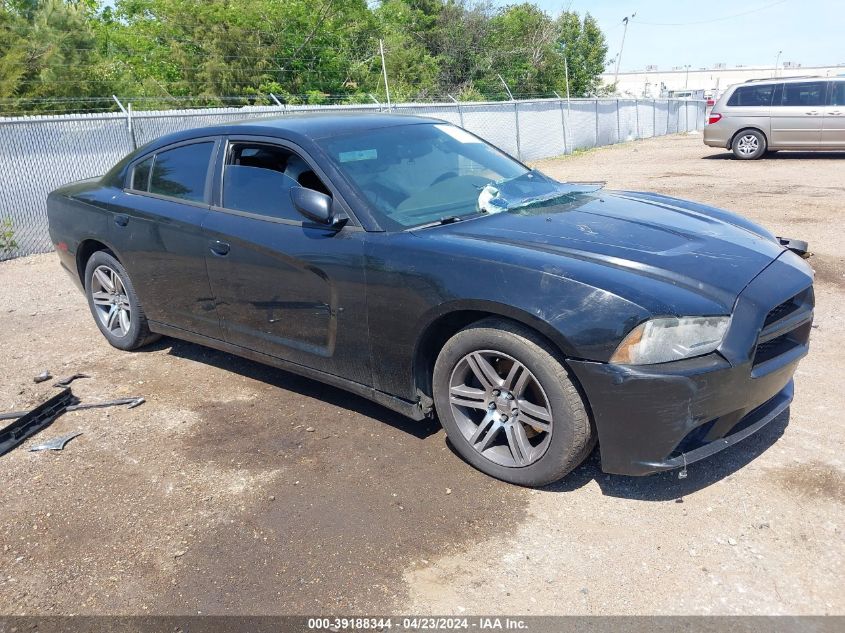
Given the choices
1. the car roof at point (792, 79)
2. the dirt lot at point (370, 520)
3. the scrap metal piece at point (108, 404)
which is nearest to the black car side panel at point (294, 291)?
the dirt lot at point (370, 520)

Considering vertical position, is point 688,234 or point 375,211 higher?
point 375,211

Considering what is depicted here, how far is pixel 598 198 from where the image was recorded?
4.25 metres

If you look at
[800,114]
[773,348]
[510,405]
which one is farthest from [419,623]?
[800,114]

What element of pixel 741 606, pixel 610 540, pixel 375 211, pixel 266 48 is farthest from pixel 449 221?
pixel 266 48

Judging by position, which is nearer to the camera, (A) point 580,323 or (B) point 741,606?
(B) point 741,606

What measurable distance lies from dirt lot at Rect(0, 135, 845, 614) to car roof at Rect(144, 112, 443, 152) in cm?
159

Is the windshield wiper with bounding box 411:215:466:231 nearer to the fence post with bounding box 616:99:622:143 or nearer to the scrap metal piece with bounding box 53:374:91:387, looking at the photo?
the scrap metal piece with bounding box 53:374:91:387

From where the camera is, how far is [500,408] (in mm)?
3336

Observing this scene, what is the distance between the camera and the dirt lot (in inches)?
107

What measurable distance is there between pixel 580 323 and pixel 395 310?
0.96 meters

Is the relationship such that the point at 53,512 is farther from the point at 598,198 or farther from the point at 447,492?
the point at 598,198

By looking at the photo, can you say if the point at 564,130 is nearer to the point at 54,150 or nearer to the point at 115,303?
the point at 54,150

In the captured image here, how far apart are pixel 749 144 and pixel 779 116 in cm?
87

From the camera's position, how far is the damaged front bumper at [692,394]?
2865mm
